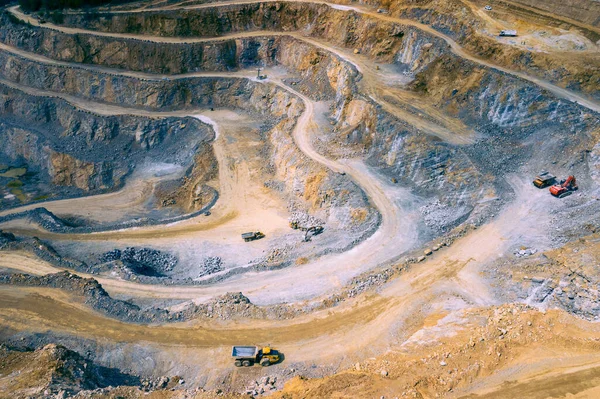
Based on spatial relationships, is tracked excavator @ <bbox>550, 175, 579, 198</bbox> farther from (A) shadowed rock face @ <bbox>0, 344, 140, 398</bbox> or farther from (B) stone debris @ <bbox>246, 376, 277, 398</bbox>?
(A) shadowed rock face @ <bbox>0, 344, 140, 398</bbox>

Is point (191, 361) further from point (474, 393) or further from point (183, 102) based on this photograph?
point (183, 102)

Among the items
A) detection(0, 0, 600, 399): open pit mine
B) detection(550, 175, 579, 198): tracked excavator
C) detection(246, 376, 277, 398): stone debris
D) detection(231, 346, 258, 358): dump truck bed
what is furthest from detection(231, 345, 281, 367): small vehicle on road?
detection(550, 175, 579, 198): tracked excavator

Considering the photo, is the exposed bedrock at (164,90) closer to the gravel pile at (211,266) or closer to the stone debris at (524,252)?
the gravel pile at (211,266)

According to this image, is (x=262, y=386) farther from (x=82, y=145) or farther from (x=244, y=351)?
(x=82, y=145)

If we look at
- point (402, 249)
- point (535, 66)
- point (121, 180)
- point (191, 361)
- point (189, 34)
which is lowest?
point (121, 180)

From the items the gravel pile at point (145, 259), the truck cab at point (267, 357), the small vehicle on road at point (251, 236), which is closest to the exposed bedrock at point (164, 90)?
the small vehicle on road at point (251, 236)

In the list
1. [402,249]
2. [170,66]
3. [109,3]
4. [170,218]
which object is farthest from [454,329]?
[109,3]

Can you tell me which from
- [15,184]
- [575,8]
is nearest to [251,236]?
[15,184]
